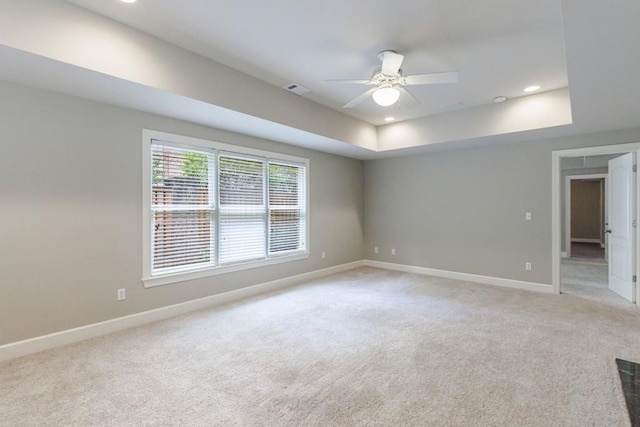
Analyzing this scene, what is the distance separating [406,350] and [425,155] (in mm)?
4299

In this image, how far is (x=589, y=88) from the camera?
9.48ft

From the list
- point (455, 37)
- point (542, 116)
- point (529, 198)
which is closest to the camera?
point (455, 37)

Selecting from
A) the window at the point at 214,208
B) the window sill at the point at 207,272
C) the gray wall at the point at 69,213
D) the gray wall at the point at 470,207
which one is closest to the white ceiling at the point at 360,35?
the gray wall at the point at 69,213

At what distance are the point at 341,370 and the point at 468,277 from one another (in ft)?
13.2

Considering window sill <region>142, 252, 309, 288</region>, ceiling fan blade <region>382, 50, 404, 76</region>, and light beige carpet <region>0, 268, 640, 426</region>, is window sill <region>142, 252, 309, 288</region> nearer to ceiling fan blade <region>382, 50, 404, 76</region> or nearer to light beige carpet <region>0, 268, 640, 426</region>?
light beige carpet <region>0, 268, 640, 426</region>

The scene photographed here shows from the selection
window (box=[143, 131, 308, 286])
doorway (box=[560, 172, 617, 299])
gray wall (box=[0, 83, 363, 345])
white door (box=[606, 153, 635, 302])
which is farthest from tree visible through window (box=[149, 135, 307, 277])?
white door (box=[606, 153, 635, 302])

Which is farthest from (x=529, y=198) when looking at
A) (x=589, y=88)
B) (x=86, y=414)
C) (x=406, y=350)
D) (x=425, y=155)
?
(x=86, y=414)

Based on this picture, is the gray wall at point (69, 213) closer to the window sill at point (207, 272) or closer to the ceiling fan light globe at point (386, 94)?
the window sill at point (207, 272)

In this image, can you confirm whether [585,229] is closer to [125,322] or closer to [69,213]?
[125,322]

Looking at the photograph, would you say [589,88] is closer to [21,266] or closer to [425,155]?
[425,155]

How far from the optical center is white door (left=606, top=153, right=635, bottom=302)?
14.3ft

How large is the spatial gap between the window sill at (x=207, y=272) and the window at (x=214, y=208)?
11mm

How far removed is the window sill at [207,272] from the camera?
3671 millimetres

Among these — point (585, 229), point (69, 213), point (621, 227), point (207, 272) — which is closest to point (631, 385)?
point (621, 227)
